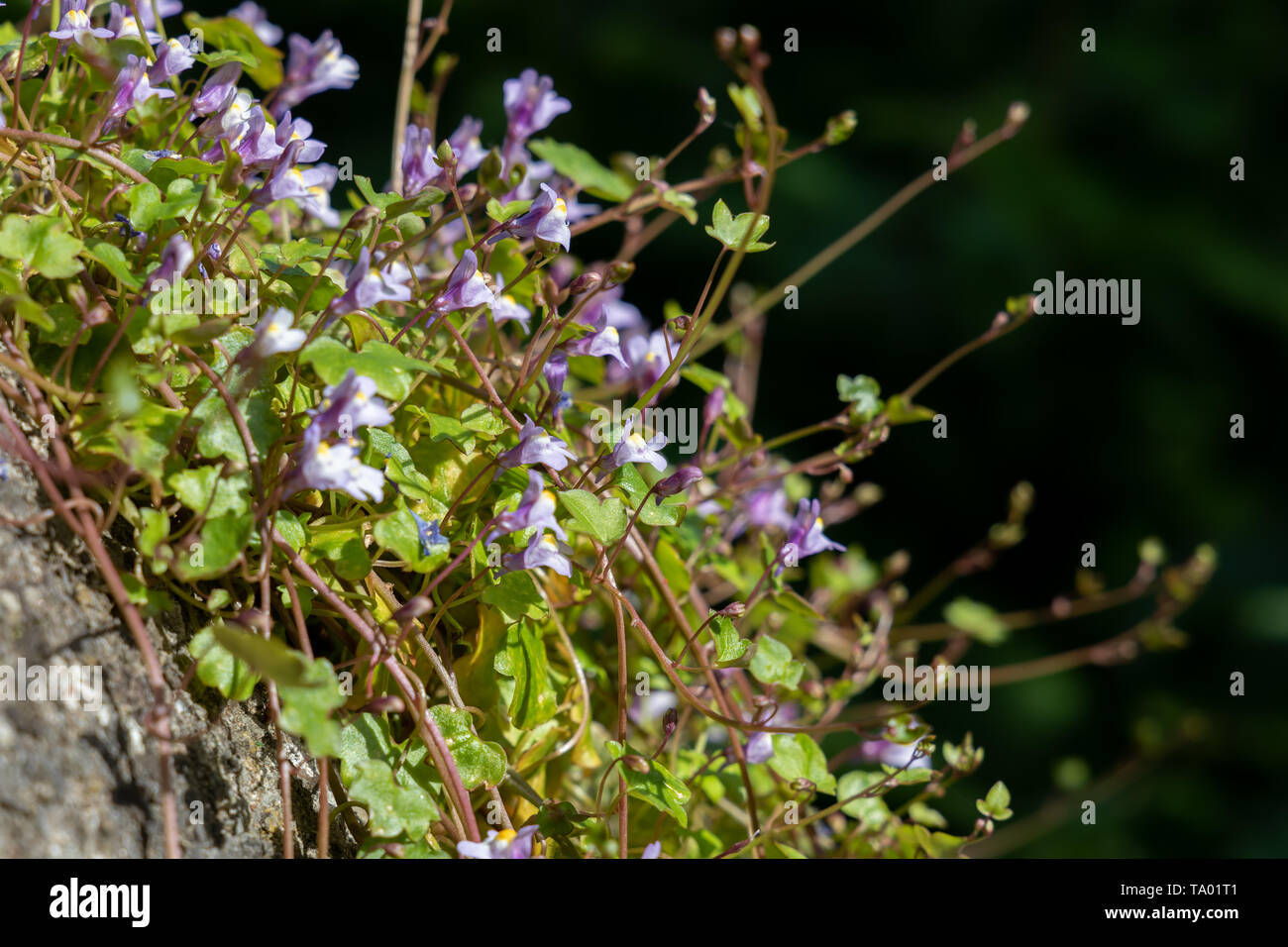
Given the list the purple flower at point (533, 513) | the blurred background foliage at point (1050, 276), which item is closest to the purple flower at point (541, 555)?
the purple flower at point (533, 513)

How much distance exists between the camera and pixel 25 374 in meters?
0.45

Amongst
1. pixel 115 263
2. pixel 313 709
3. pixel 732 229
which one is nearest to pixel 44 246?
pixel 115 263

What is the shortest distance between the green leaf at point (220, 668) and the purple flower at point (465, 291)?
0.62 feet

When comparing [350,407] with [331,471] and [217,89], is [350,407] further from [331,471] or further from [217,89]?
[217,89]

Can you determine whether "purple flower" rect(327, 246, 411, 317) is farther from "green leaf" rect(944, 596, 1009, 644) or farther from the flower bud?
"green leaf" rect(944, 596, 1009, 644)

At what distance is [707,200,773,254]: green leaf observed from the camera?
0.59m

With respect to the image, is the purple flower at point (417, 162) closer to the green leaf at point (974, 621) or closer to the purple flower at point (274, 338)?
the purple flower at point (274, 338)

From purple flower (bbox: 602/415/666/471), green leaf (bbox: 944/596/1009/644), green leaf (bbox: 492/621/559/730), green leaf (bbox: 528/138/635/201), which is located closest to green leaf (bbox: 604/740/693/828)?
green leaf (bbox: 492/621/559/730)

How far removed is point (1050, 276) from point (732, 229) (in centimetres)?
149

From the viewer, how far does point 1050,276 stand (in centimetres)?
191

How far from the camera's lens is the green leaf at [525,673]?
0.53m

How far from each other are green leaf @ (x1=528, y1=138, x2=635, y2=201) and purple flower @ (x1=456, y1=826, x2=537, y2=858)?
1.31 feet
